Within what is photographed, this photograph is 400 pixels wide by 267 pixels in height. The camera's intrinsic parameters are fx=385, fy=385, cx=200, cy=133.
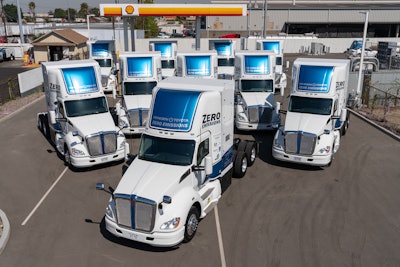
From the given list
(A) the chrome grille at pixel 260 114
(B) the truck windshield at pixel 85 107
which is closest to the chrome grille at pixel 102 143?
(B) the truck windshield at pixel 85 107

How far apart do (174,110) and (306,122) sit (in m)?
7.15

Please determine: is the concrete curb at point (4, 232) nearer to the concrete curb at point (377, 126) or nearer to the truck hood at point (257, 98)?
the truck hood at point (257, 98)

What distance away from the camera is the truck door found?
11.7 m

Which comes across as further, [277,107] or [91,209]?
[277,107]

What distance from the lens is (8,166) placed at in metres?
17.0

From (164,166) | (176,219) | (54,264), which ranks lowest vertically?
(54,264)

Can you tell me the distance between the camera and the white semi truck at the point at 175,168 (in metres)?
10.3

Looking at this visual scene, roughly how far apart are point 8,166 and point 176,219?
10.3m

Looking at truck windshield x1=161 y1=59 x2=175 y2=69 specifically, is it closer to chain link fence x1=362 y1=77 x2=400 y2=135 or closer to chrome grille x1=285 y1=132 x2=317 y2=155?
chain link fence x1=362 y1=77 x2=400 y2=135

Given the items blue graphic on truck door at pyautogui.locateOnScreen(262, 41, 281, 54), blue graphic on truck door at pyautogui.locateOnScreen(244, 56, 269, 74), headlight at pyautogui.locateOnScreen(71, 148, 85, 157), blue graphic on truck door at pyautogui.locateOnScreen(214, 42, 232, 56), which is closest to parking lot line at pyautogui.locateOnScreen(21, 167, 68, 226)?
headlight at pyautogui.locateOnScreen(71, 148, 85, 157)

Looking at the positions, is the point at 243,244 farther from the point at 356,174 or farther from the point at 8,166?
the point at 8,166

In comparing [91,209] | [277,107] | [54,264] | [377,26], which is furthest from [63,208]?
[377,26]

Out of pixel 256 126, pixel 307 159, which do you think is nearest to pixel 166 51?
pixel 256 126

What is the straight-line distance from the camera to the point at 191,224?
11.0 meters
